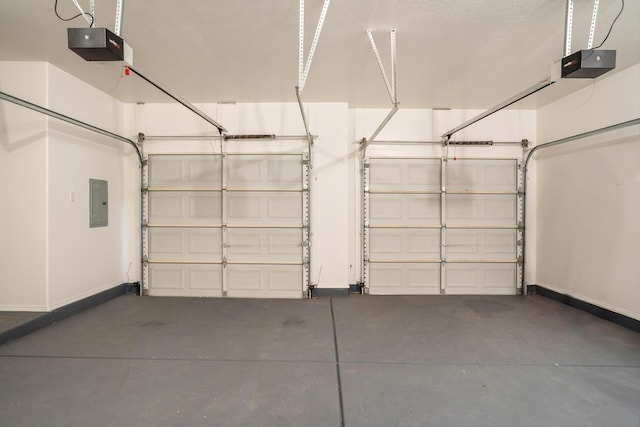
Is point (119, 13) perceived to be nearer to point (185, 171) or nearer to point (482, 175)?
point (185, 171)

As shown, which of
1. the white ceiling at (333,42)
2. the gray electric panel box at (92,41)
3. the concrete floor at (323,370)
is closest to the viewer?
the gray electric panel box at (92,41)

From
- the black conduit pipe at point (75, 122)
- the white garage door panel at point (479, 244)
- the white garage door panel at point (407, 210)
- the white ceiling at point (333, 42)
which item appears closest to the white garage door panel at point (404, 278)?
the white garage door panel at point (479, 244)

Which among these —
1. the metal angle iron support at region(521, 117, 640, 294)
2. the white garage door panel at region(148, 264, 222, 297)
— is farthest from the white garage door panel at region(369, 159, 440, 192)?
the white garage door panel at region(148, 264, 222, 297)

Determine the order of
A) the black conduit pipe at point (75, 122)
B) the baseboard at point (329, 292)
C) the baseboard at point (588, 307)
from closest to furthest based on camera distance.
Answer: the black conduit pipe at point (75, 122) → the baseboard at point (588, 307) → the baseboard at point (329, 292)

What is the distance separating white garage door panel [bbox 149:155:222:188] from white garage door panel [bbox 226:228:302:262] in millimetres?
873

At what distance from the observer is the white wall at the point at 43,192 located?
10.8 feet

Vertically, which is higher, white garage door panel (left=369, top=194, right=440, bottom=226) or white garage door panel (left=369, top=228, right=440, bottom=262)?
white garage door panel (left=369, top=194, right=440, bottom=226)

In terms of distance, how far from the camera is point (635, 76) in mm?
3342

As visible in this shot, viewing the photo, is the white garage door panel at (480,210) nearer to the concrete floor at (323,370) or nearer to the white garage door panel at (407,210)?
Result: the white garage door panel at (407,210)

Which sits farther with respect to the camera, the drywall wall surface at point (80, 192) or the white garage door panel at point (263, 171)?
the white garage door panel at point (263, 171)

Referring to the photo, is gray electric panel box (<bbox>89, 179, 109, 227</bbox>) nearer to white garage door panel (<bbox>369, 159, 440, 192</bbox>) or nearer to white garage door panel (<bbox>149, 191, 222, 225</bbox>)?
white garage door panel (<bbox>149, 191, 222, 225</bbox>)

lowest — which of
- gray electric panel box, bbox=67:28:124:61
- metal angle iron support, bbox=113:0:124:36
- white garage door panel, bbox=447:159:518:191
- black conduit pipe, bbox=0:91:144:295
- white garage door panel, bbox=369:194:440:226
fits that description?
white garage door panel, bbox=369:194:440:226

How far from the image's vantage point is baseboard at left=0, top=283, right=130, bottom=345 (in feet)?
9.79

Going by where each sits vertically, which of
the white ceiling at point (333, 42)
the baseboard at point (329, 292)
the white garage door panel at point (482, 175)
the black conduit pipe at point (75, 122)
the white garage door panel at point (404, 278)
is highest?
the white ceiling at point (333, 42)
